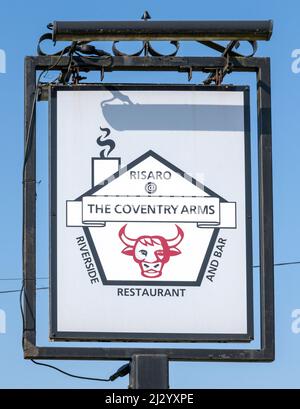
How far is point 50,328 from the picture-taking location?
23.1 m

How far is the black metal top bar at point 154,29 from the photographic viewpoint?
22984 mm

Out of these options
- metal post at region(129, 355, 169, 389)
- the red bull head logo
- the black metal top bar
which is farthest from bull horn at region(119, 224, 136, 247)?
the black metal top bar

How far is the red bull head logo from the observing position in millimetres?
23266

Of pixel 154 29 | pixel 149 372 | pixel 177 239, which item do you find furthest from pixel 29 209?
pixel 154 29

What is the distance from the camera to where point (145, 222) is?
23328mm

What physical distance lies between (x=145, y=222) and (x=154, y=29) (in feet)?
5.22

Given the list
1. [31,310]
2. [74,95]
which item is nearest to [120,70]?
[74,95]

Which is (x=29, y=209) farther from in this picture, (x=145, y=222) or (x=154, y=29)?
(x=154, y=29)

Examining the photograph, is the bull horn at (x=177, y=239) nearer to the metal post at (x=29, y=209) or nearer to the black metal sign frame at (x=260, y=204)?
the black metal sign frame at (x=260, y=204)

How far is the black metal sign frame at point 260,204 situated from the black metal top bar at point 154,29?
60cm

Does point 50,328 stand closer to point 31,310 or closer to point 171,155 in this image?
point 31,310

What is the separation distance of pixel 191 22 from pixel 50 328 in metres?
2.73

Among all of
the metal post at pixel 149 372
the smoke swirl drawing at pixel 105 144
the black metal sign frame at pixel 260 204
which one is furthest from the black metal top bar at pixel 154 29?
the metal post at pixel 149 372

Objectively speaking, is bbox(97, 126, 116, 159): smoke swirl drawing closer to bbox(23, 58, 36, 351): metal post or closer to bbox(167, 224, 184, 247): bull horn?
bbox(23, 58, 36, 351): metal post
